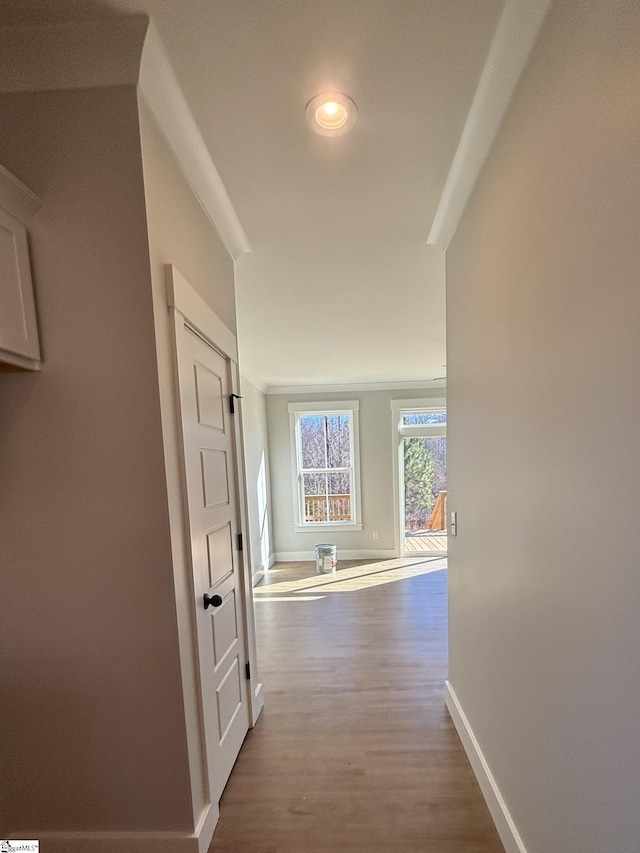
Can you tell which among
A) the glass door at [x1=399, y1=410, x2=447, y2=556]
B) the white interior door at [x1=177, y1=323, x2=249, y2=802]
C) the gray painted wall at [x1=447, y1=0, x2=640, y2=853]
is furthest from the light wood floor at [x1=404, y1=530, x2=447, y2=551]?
the gray painted wall at [x1=447, y1=0, x2=640, y2=853]

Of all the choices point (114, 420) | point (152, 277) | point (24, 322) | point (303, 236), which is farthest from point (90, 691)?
point (303, 236)

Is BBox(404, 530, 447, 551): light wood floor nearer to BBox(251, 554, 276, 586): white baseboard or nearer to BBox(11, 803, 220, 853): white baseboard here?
BBox(251, 554, 276, 586): white baseboard

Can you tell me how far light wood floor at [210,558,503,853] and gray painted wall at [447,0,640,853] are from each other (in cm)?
36

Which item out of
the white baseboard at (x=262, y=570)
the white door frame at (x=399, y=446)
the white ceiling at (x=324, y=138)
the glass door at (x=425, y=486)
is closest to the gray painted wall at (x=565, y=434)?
the white ceiling at (x=324, y=138)

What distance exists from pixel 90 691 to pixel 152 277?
52.4 inches

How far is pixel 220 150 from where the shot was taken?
4.72 feet

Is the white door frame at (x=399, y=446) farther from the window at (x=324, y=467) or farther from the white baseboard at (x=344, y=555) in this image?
the window at (x=324, y=467)

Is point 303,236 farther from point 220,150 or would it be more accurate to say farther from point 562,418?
point 562,418

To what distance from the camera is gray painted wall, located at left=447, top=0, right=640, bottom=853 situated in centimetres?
75

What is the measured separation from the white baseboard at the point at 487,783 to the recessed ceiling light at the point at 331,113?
2.42 metres

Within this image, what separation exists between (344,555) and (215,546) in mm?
4540

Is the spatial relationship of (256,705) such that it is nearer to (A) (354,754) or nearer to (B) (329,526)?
(A) (354,754)

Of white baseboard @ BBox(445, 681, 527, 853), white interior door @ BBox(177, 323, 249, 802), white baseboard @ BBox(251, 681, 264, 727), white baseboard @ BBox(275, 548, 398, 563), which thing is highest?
white interior door @ BBox(177, 323, 249, 802)

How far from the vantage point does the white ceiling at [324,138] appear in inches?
40.3
